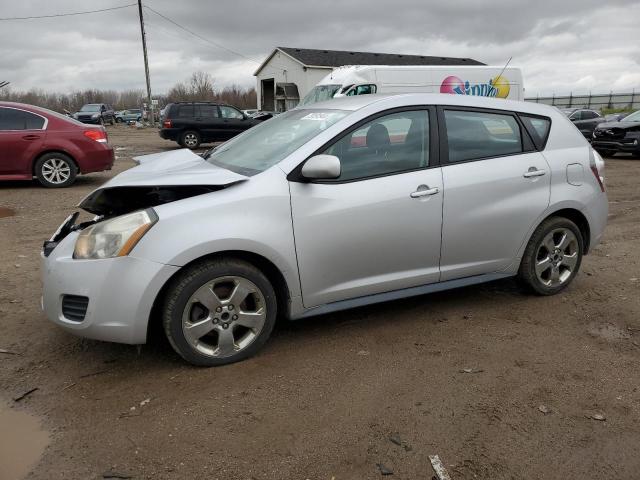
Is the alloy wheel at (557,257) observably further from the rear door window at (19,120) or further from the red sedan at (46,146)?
the rear door window at (19,120)

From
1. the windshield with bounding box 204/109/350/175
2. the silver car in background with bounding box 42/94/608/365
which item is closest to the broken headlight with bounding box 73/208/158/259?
the silver car in background with bounding box 42/94/608/365

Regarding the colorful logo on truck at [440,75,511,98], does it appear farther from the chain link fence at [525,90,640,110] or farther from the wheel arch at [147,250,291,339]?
the chain link fence at [525,90,640,110]

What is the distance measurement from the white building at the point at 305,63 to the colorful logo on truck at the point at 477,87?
2346 cm

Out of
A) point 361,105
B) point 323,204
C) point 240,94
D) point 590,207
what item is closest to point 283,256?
point 323,204

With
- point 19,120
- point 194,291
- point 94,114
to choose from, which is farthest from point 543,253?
point 94,114

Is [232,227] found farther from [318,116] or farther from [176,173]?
[318,116]

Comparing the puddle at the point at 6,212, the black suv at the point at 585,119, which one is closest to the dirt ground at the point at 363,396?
the puddle at the point at 6,212

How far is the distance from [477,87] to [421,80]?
2.02 metres

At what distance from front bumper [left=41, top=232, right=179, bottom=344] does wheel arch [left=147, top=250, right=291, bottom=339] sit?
0.28ft

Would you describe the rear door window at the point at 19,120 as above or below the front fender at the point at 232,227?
above

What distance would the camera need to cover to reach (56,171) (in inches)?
391

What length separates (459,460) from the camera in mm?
2549

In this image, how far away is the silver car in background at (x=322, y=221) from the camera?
3129 millimetres

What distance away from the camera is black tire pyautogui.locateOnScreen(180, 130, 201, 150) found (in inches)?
777
